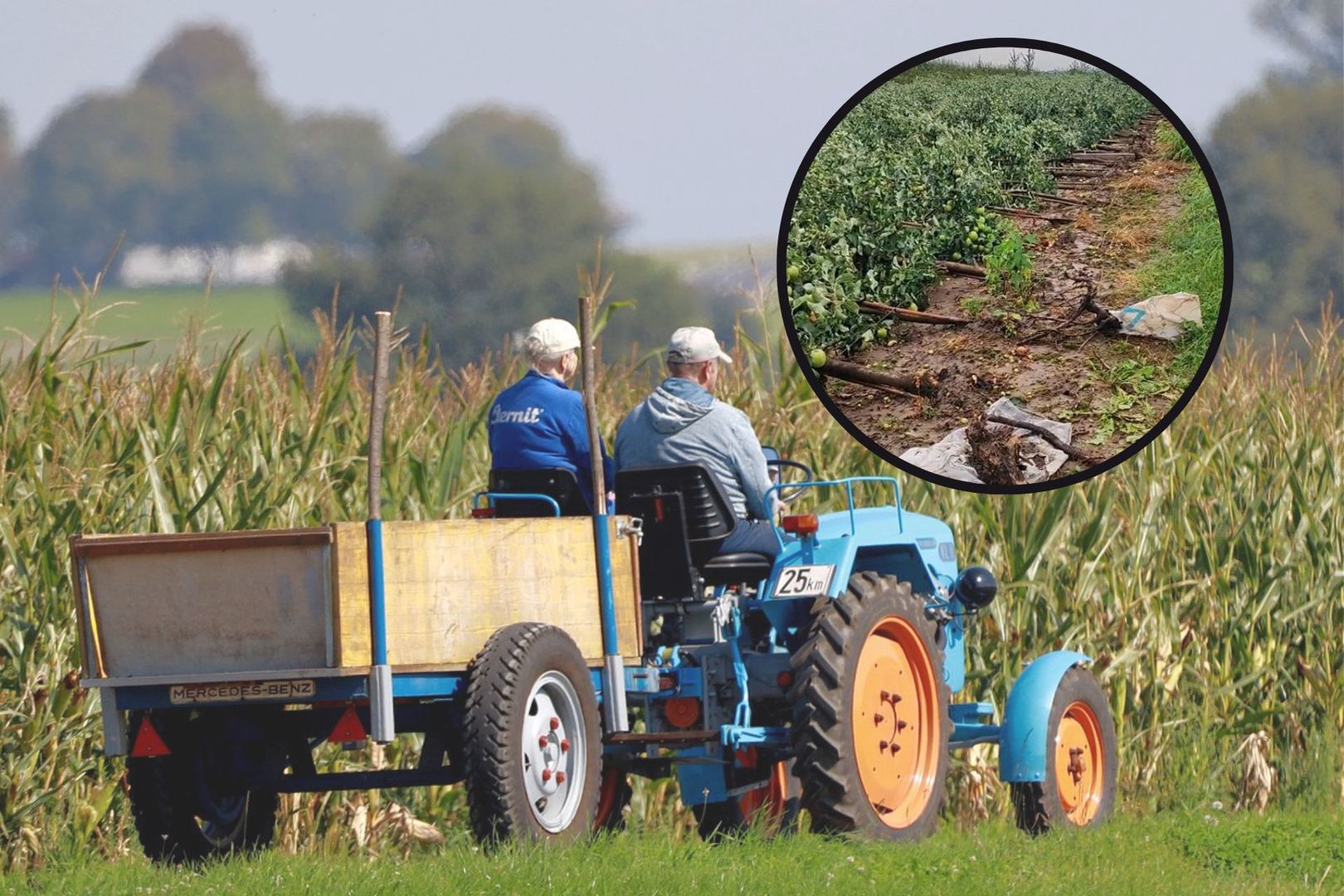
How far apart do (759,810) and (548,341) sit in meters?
1.98

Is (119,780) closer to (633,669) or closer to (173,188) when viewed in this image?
(633,669)

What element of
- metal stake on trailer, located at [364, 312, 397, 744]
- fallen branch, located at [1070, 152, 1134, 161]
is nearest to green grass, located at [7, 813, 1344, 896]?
metal stake on trailer, located at [364, 312, 397, 744]

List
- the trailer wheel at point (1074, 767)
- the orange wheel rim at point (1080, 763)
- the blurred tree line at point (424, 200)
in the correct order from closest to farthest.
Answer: the trailer wheel at point (1074, 767), the orange wheel rim at point (1080, 763), the blurred tree line at point (424, 200)

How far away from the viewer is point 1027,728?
8.38m

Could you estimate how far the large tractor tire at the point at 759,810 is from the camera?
8.16m

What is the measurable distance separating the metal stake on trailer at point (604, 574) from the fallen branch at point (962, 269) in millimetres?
1406

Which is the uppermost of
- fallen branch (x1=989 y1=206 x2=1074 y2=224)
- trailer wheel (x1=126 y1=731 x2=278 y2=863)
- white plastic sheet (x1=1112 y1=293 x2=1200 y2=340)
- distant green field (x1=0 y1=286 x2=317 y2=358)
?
distant green field (x1=0 y1=286 x2=317 y2=358)

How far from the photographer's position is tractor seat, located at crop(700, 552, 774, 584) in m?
7.79

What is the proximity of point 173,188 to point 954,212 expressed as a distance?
40.6 meters

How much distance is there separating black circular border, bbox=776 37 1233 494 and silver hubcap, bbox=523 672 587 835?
1331mm

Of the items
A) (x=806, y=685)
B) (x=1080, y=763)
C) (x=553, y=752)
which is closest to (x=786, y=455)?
(x=1080, y=763)

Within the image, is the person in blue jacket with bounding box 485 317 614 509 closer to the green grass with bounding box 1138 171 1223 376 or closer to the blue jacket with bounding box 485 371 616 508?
the blue jacket with bounding box 485 371 616 508

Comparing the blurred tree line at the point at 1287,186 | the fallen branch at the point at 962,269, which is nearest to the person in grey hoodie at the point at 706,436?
the fallen branch at the point at 962,269

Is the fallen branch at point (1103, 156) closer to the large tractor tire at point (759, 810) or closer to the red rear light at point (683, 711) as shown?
the red rear light at point (683, 711)
